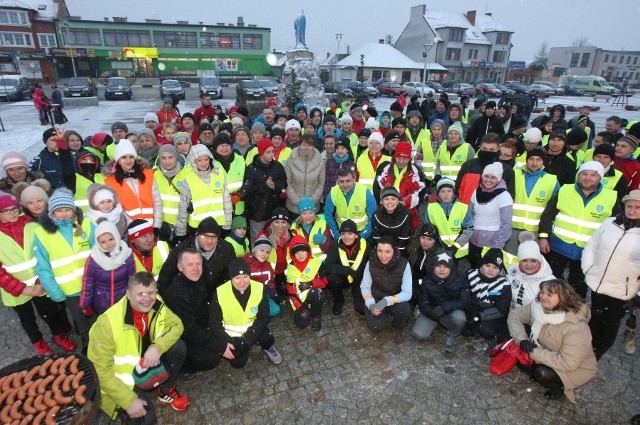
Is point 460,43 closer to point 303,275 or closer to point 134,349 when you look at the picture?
point 303,275

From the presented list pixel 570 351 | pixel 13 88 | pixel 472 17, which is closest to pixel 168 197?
pixel 570 351

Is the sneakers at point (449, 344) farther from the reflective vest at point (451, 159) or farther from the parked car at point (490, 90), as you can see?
the parked car at point (490, 90)

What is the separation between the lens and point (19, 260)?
3.66 m

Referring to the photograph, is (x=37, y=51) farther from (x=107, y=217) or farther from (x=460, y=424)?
(x=460, y=424)

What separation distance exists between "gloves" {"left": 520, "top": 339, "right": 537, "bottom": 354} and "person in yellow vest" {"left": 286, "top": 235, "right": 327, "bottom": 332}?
2276 mm

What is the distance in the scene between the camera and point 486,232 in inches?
185

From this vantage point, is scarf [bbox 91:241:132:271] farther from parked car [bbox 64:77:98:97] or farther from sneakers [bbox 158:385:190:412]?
parked car [bbox 64:77:98:97]

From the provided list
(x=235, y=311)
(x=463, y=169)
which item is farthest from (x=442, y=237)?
(x=235, y=311)

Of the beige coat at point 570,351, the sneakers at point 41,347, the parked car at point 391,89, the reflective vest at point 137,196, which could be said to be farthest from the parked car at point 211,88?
the beige coat at point 570,351

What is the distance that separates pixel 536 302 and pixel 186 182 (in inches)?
172

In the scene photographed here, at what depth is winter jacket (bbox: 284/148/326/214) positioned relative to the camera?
5691 mm

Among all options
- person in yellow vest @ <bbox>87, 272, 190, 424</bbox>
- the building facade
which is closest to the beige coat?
person in yellow vest @ <bbox>87, 272, 190, 424</bbox>

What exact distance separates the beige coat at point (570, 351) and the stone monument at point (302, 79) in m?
16.5

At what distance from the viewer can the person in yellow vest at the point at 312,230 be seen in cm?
492
